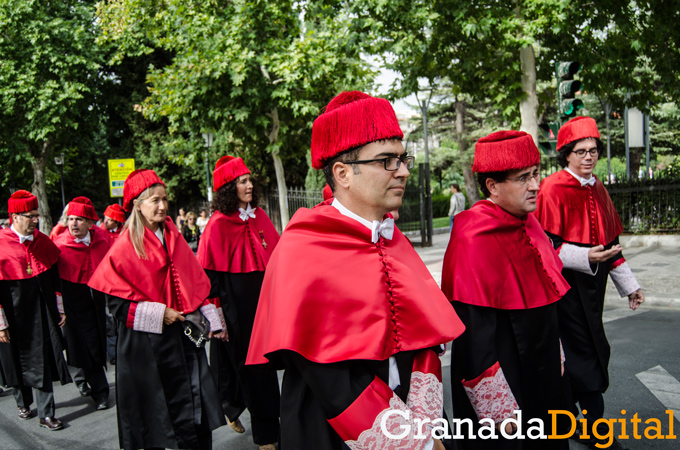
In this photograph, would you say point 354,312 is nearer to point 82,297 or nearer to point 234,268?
point 234,268

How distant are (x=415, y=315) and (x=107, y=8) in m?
18.7

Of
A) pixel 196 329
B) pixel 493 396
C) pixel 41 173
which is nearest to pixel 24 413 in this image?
pixel 196 329

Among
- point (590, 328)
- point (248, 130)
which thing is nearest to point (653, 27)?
point (248, 130)

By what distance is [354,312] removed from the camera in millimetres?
2107

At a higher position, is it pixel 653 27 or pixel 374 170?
pixel 653 27

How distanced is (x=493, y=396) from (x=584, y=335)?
1.51 m

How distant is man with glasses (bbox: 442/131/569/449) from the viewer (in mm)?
2914

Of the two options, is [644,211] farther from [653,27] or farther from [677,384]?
[677,384]

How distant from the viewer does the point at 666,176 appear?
15.0 metres

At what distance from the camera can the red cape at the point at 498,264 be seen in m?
2.99

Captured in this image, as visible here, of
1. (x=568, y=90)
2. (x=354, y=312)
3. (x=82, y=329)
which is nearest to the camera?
(x=354, y=312)

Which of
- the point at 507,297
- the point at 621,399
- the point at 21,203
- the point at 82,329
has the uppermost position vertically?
the point at 21,203

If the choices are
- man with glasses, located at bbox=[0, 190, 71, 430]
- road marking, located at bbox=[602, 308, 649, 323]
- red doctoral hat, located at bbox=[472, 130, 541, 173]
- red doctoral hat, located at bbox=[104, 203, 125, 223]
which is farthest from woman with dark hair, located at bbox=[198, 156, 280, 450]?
road marking, located at bbox=[602, 308, 649, 323]

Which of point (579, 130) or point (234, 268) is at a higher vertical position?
point (579, 130)
